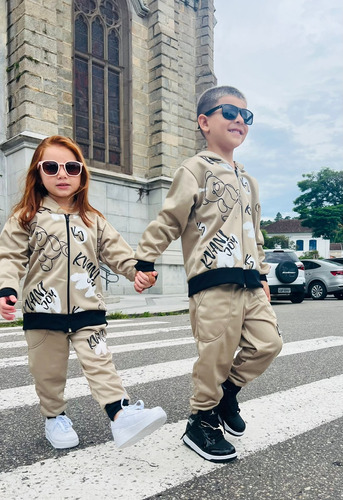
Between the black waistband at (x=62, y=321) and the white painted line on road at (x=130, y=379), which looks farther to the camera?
the white painted line on road at (x=130, y=379)

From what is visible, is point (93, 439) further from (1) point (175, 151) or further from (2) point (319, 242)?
(2) point (319, 242)

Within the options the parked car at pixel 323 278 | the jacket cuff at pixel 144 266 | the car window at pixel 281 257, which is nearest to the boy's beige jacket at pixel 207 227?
the jacket cuff at pixel 144 266

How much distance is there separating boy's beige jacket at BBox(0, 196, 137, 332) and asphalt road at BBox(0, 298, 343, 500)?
67cm

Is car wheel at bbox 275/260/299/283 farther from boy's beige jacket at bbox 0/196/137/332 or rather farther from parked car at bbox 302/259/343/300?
boy's beige jacket at bbox 0/196/137/332

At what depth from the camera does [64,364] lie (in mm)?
2514

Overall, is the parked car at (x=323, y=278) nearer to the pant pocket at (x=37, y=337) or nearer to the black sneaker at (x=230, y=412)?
the black sneaker at (x=230, y=412)

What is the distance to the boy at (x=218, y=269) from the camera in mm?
2285

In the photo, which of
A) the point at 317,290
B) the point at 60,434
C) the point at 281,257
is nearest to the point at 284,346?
the point at 60,434

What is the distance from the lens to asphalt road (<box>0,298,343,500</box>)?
197cm

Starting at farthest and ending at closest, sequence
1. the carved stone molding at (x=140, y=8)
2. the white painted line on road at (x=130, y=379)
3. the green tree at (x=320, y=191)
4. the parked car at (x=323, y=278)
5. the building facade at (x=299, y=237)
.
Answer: the building facade at (x=299, y=237), the green tree at (x=320, y=191), the carved stone molding at (x=140, y=8), the parked car at (x=323, y=278), the white painted line on road at (x=130, y=379)

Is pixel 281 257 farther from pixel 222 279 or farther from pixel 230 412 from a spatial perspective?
pixel 222 279

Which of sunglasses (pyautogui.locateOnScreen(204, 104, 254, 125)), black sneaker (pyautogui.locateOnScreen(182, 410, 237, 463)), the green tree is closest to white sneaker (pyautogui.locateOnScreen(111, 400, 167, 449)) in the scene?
black sneaker (pyautogui.locateOnScreen(182, 410, 237, 463))

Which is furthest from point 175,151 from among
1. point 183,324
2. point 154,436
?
point 154,436

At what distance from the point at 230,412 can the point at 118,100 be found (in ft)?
53.7
